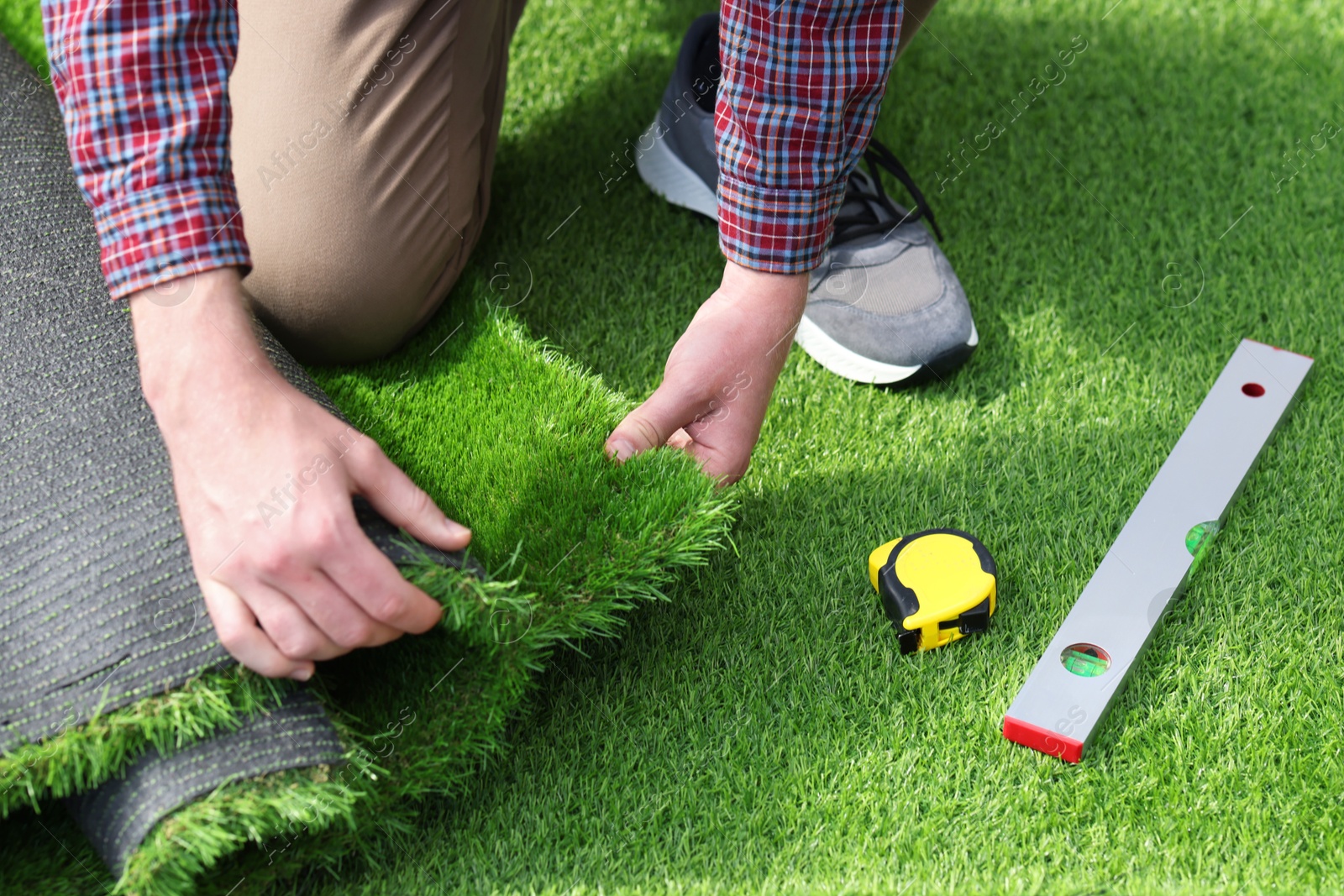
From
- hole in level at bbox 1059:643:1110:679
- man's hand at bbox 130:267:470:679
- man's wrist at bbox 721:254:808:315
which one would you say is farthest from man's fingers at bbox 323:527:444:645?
hole in level at bbox 1059:643:1110:679

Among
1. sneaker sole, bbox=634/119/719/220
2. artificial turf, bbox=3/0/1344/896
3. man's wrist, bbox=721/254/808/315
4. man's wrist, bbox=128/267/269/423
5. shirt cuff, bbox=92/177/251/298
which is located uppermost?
shirt cuff, bbox=92/177/251/298

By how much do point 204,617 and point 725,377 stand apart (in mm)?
659

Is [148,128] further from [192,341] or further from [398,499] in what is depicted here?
[398,499]

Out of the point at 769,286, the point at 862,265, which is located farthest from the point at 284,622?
the point at 862,265

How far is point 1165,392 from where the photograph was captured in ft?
5.42

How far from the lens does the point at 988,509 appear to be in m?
1.49

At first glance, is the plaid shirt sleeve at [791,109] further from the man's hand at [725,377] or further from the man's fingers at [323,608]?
the man's fingers at [323,608]

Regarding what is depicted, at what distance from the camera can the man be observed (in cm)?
96

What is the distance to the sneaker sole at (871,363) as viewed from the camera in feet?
5.49

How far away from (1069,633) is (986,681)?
13cm

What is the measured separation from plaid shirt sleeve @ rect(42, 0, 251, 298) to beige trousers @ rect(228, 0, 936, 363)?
545 millimetres

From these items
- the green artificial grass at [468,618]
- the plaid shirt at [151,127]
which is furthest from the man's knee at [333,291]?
the plaid shirt at [151,127]

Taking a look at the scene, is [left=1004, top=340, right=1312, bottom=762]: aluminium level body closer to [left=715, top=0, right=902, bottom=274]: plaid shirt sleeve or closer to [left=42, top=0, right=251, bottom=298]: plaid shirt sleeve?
[left=715, top=0, right=902, bottom=274]: plaid shirt sleeve

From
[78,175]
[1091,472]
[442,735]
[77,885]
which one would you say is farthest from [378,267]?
[1091,472]
